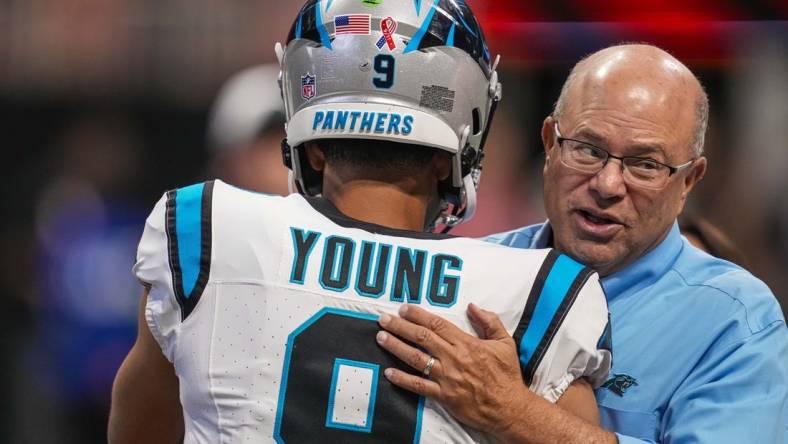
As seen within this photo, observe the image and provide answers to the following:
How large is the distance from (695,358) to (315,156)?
3.25ft

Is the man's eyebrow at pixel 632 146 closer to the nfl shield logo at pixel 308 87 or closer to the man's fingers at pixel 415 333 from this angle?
the nfl shield logo at pixel 308 87

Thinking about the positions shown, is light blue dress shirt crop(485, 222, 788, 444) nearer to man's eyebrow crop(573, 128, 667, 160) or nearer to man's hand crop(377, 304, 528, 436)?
man's eyebrow crop(573, 128, 667, 160)

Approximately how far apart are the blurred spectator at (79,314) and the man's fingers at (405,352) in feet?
11.2

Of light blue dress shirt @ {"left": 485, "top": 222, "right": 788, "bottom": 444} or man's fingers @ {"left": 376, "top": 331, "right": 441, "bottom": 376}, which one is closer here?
man's fingers @ {"left": 376, "top": 331, "right": 441, "bottom": 376}

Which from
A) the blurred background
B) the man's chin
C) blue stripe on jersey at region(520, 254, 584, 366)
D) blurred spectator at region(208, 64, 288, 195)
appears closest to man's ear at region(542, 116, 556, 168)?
the man's chin

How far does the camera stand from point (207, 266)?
1.88 meters

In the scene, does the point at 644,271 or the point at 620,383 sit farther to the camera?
the point at 644,271

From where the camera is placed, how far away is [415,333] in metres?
1.82

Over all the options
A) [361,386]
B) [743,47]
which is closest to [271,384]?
[361,386]

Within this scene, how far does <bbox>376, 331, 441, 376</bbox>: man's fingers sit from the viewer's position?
1.82 meters

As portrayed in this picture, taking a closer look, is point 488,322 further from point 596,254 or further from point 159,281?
point 596,254

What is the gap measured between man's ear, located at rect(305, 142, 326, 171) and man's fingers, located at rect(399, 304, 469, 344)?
1.39ft

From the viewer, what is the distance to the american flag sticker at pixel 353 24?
208 cm

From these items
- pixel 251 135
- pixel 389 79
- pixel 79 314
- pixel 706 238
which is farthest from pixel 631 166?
pixel 79 314
